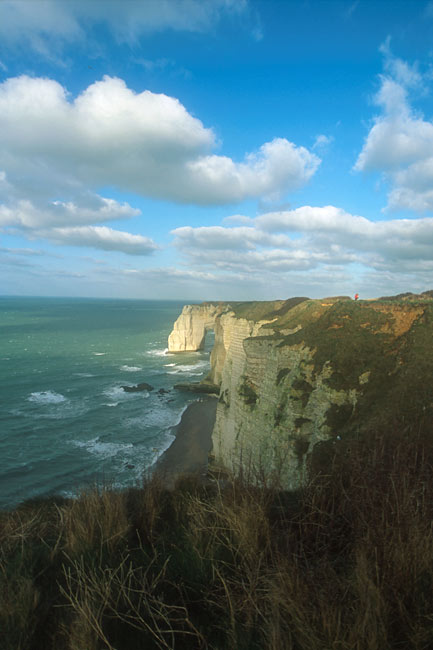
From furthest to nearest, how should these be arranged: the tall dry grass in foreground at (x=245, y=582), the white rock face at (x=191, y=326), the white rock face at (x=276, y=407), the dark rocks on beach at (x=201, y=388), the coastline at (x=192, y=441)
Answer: the white rock face at (x=191, y=326)
the dark rocks on beach at (x=201, y=388)
the coastline at (x=192, y=441)
the white rock face at (x=276, y=407)
the tall dry grass in foreground at (x=245, y=582)

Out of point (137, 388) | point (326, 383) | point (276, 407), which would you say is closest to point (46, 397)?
point (137, 388)

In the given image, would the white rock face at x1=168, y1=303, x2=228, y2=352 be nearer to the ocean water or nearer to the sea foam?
the ocean water

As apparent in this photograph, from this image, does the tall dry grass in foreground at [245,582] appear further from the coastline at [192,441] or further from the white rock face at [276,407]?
the coastline at [192,441]

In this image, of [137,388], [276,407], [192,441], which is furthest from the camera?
[137,388]

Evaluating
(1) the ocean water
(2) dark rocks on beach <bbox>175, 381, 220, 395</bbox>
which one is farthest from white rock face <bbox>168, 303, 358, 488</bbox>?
(2) dark rocks on beach <bbox>175, 381, 220, 395</bbox>

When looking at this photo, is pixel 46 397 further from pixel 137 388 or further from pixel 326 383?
pixel 326 383

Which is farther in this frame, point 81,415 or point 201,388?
point 201,388

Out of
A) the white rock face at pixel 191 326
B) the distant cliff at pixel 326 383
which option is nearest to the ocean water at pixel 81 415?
the white rock face at pixel 191 326
